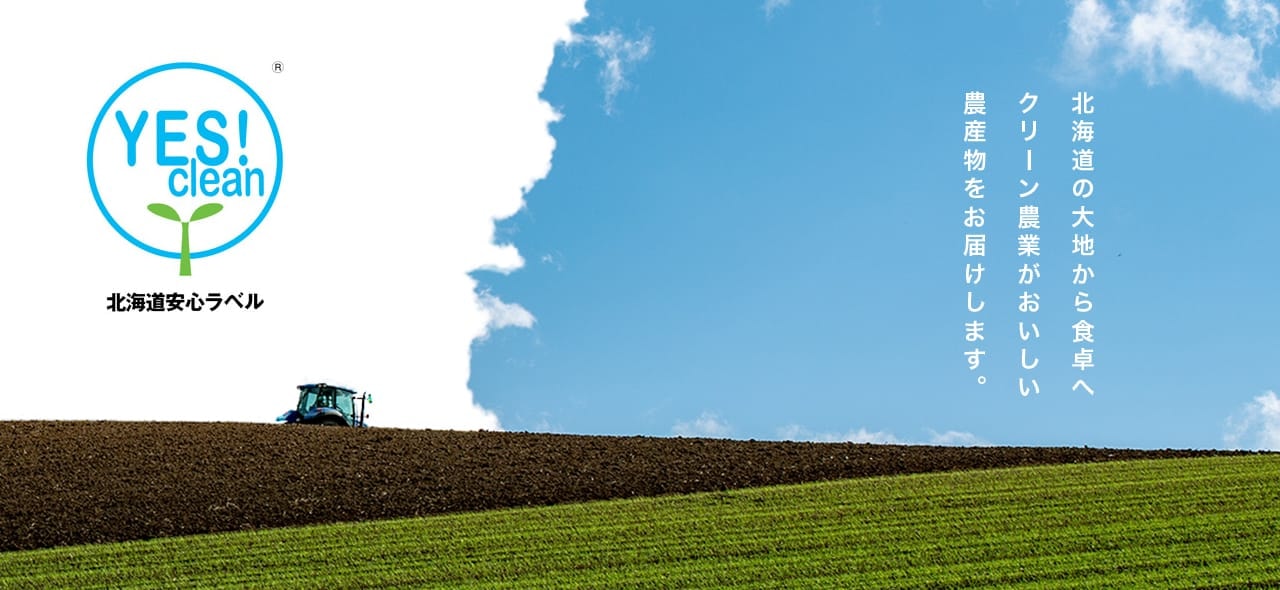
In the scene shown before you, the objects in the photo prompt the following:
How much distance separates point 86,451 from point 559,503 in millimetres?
8507

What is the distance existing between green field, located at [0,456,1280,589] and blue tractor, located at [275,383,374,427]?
7.52 m

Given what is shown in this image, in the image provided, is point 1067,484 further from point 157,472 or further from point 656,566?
point 157,472

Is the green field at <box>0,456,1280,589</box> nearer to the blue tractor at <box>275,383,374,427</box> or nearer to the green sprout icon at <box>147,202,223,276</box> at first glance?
the green sprout icon at <box>147,202,223,276</box>

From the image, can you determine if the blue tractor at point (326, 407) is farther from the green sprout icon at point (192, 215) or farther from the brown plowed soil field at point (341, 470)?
the green sprout icon at point (192, 215)

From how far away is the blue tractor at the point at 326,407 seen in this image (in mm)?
24656

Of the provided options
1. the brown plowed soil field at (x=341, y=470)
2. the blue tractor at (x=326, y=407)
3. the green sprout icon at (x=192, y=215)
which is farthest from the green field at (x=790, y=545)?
the blue tractor at (x=326, y=407)

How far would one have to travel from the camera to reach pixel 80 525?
1630 cm

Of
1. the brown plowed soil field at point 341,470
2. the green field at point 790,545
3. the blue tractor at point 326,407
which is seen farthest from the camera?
the blue tractor at point 326,407

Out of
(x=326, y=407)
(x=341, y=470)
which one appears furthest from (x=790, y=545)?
(x=326, y=407)

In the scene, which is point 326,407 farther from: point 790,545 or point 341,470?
point 790,545

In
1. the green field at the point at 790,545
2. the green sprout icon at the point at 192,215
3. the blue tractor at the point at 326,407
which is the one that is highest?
the green sprout icon at the point at 192,215

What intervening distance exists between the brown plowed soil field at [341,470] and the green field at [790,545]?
2.44ft

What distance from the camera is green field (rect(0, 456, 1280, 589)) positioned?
1234cm

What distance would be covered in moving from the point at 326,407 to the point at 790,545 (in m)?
13.5
